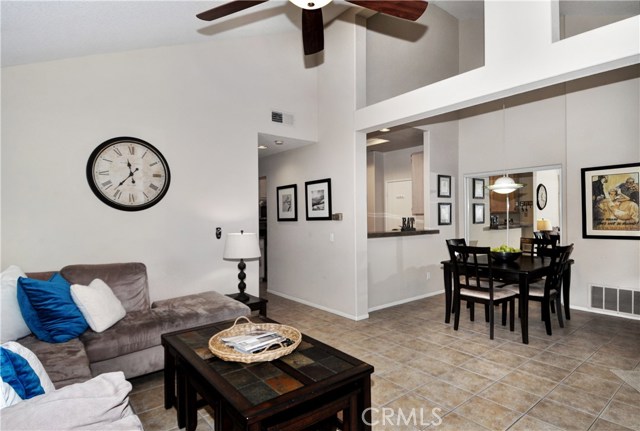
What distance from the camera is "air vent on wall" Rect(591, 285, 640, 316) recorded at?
4.17 m

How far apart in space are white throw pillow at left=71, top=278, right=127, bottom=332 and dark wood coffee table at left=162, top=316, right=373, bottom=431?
83cm

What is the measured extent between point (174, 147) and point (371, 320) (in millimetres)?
3076

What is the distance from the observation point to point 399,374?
2818 millimetres

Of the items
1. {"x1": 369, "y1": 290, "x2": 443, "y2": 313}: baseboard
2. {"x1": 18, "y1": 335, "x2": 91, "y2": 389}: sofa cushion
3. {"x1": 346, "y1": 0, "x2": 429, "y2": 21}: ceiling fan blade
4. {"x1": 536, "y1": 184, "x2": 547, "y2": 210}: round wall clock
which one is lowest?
{"x1": 369, "y1": 290, "x2": 443, "y2": 313}: baseboard

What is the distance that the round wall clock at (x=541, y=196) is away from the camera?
5.21 metres

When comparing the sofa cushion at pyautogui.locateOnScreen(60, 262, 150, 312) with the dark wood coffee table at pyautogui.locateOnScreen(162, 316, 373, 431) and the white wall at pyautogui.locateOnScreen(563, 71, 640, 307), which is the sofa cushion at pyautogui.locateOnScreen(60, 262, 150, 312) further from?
the white wall at pyautogui.locateOnScreen(563, 71, 640, 307)

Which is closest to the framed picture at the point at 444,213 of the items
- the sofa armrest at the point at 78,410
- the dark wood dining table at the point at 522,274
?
the dark wood dining table at the point at 522,274

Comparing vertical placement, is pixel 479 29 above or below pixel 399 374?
above

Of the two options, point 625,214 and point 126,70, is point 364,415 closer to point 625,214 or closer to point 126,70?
point 126,70

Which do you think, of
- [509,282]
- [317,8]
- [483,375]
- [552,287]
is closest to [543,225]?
[552,287]

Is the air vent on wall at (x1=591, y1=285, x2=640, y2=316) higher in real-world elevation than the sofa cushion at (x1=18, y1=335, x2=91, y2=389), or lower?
lower

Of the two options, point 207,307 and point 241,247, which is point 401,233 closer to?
point 241,247

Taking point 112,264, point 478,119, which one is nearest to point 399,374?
point 112,264

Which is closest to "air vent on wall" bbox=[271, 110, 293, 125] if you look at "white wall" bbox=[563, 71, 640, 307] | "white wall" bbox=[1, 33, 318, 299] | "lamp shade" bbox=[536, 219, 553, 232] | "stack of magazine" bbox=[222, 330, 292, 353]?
"white wall" bbox=[1, 33, 318, 299]
